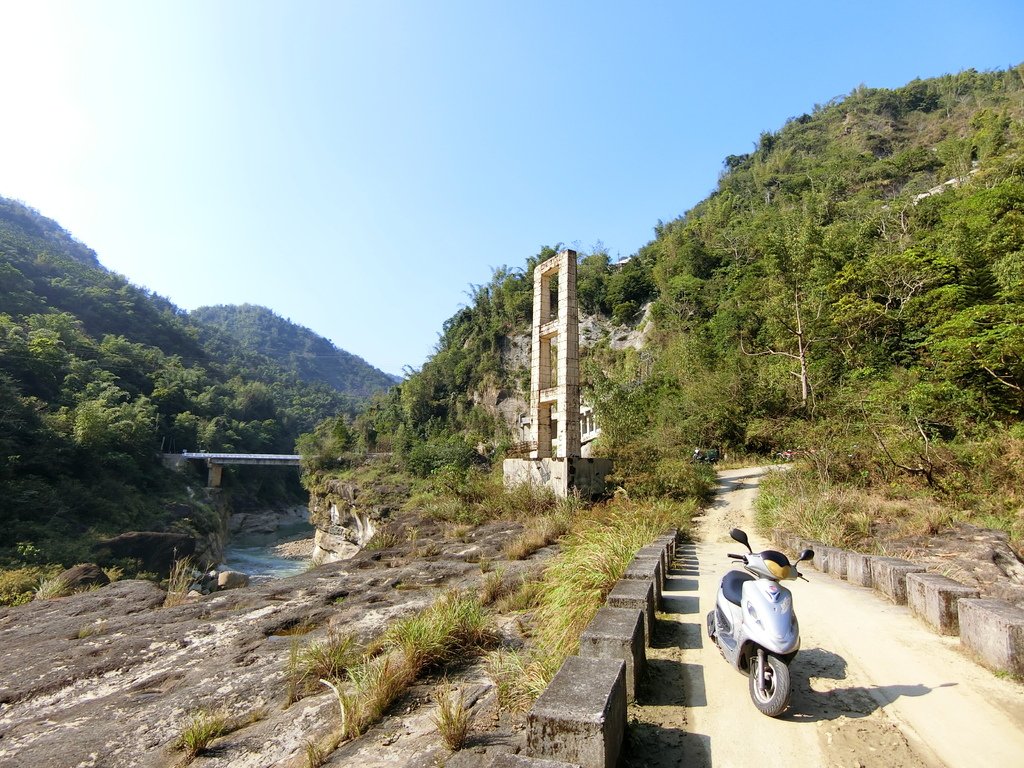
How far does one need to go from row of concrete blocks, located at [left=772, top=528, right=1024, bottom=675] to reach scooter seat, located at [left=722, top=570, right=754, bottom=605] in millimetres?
1637

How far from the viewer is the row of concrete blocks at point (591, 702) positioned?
6.87ft

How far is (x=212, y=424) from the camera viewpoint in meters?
55.5

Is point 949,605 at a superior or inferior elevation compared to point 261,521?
superior

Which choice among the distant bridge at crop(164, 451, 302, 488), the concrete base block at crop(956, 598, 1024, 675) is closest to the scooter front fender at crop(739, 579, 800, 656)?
the concrete base block at crop(956, 598, 1024, 675)

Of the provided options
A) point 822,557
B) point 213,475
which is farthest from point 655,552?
point 213,475

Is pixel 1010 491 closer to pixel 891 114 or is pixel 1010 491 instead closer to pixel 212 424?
pixel 212 424

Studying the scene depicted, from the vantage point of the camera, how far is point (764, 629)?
2984 millimetres

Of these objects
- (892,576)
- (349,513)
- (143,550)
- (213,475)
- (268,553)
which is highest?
(892,576)

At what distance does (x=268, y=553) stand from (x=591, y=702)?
48778mm

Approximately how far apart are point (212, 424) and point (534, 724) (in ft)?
211

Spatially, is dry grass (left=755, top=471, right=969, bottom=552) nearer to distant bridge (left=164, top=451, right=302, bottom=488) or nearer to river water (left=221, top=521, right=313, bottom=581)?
river water (left=221, top=521, right=313, bottom=581)

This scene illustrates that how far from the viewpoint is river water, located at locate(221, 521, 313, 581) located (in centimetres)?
3444

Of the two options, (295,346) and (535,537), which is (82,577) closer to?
(535,537)

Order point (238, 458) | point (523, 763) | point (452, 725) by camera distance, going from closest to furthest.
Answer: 1. point (523, 763)
2. point (452, 725)
3. point (238, 458)
